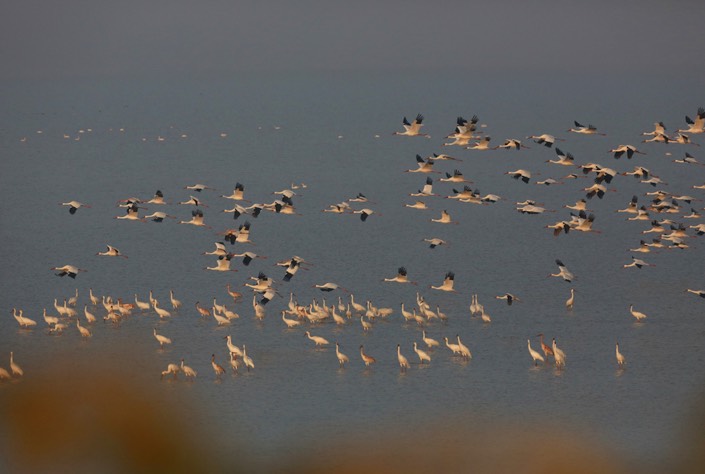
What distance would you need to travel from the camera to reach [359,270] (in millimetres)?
68562

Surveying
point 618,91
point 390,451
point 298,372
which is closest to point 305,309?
point 298,372

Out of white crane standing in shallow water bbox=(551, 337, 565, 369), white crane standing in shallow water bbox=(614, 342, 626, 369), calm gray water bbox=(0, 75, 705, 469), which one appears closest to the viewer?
calm gray water bbox=(0, 75, 705, 469)

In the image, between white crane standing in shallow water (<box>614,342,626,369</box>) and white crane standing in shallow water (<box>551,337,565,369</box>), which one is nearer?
white crane standing in shallow water (<box>551,337,565,369</box>)

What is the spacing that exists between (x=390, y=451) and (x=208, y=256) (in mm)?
29734

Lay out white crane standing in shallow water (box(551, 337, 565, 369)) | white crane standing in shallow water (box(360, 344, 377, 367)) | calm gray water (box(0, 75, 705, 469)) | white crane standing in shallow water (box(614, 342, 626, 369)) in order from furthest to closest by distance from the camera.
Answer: white crane standing in shallow water (box(614, 342, 626, 369))
white crane standing in shallow water (box(551, 337, 565, 369))
white crane standing in shallow water (box(360, 344, 377, 367))
calm gray water (box(0, 75, 705, 469))

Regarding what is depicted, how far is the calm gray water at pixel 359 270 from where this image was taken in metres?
48.4

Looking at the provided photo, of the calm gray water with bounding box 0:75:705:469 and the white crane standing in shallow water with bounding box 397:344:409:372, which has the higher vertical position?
the white crane standing in shallow water with bounding box 397:344:409:372

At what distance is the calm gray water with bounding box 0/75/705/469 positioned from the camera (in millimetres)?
48438

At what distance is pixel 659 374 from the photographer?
171 ft

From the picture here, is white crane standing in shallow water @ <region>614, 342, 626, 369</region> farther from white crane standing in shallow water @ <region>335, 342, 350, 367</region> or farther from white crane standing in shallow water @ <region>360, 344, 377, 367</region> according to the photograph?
white crane standing in shallow water @ <region>335, 342, 350, 367</region>

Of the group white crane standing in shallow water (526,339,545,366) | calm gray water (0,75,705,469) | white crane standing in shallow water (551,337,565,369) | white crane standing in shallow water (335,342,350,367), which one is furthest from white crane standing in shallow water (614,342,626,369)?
white crane standing in shallow water (335,342,350,367)

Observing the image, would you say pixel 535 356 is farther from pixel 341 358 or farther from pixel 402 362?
pixel 341 358

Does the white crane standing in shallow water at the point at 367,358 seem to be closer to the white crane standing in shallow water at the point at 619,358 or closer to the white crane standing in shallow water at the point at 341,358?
the white crane standing in shallow water at the point at 341,358

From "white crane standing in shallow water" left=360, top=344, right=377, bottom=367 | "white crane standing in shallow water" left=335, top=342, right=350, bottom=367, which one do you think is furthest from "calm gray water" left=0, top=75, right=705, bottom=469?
"white crane standing in shallow water" left=360, top=344, right=377, bottom=367
